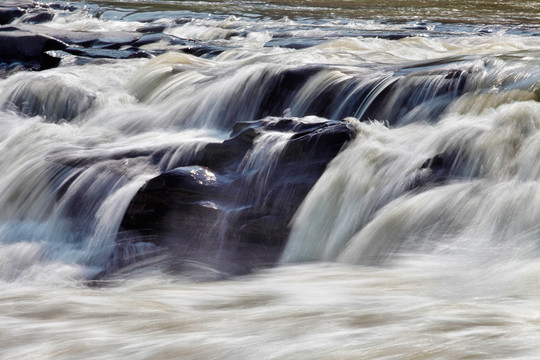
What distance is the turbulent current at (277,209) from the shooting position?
309cm

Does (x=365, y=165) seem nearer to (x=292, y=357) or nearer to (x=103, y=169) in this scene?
(x=103, y=169)

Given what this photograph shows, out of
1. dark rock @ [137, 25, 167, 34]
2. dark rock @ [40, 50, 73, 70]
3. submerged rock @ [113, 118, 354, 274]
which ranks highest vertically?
dark rock @ [137, 25, 167, 34]

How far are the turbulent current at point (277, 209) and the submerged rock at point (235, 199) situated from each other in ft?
0.04

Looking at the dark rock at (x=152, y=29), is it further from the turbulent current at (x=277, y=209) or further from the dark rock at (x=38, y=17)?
the turbulent current at (x=277, y=209)

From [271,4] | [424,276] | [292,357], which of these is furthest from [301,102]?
[271,4]

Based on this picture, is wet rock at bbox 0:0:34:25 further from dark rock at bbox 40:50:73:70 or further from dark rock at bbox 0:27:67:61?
dark rock at bbox 40:50:73:70

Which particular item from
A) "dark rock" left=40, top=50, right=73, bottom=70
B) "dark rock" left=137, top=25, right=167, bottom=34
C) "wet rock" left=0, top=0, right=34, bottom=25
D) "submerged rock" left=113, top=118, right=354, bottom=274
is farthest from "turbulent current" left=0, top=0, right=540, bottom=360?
"wet rock" left=0, top=0, right=34, bottom=25

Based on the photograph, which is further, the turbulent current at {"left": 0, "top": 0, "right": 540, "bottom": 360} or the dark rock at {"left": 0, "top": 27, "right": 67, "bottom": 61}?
the dark rock at {"left": 0, "top": 27, "right": 67, "bottom": 61}

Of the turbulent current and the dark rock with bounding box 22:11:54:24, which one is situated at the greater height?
the dark rock with bounding box 22:11:54:24

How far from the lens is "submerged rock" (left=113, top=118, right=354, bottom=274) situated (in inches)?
181

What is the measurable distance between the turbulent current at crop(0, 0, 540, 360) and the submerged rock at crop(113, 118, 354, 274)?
0.5 inches

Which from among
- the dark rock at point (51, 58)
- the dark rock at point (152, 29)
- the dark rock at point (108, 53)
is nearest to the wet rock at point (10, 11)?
the dark rock at point (152, 29)

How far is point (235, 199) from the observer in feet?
16.1

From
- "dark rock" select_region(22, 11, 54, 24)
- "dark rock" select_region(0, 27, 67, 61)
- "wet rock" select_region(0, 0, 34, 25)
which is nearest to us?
"dark rock" select_region(0, 27, 67, 61)
